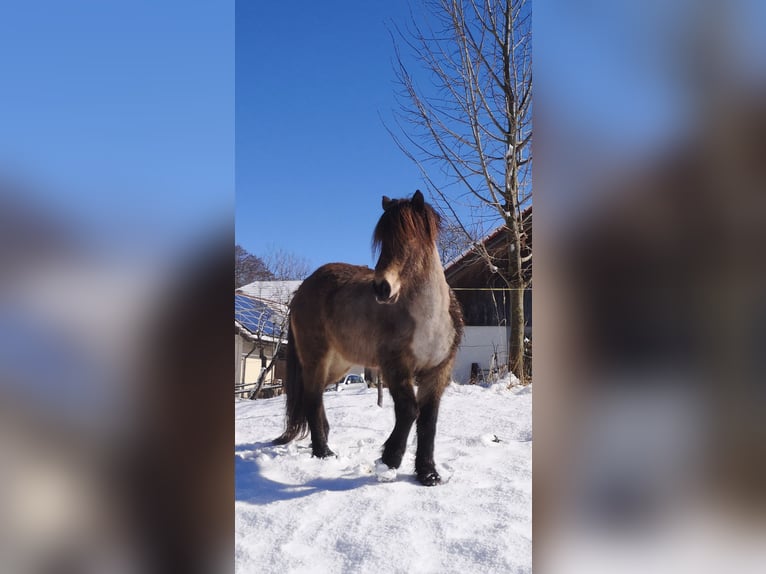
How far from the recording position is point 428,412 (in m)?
1.55

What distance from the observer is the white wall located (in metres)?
1.68

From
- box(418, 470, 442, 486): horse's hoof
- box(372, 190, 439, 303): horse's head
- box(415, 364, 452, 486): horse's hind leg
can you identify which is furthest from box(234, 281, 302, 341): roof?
box(418, 470, 442, 486): horse's hoof

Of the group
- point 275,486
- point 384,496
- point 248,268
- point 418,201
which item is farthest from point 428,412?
point 248,268

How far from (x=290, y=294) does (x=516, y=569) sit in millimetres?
1256

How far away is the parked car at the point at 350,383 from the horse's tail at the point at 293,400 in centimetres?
14

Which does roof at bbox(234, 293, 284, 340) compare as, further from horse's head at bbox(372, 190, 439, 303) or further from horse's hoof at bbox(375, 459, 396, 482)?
horse's hoof at bbox(375, 459, 396, 482)

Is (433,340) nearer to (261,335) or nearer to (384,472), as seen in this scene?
(384,472)

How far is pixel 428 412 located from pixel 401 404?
0.10 meters

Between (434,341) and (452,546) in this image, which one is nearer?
(452,546)

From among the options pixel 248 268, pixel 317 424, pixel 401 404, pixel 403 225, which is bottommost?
pixel 317 424

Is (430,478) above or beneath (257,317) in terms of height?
beneath
